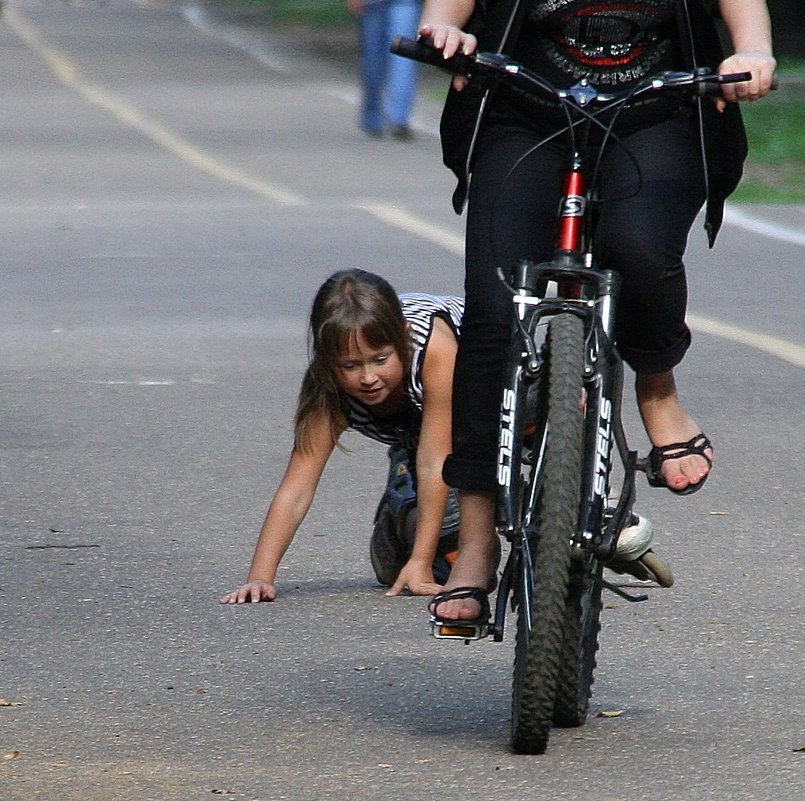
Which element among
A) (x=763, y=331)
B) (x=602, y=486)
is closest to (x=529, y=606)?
(x=602, y=486)

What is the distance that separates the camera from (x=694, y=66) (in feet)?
13.8

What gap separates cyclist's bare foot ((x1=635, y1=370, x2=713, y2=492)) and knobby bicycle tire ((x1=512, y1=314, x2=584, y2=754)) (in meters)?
0.62

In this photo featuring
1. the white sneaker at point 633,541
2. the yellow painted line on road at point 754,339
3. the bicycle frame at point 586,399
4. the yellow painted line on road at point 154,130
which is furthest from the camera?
the yellow painted line on road at point 154,130

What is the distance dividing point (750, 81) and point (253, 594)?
2.00 metres

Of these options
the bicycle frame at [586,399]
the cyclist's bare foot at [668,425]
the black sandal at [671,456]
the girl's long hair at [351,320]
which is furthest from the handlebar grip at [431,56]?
the girl's long hair at [351,320]

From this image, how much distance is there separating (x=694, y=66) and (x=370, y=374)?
124 centimetres

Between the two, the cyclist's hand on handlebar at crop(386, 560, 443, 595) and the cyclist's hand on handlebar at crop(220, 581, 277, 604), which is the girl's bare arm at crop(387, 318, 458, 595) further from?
the cyclist's hand on handlebar at crop(220, 581, 277, 604)

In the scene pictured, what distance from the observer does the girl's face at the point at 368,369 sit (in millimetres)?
5043

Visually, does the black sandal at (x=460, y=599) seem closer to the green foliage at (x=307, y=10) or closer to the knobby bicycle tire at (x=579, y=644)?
the knobby bicycle tire at (x=579, y=644)

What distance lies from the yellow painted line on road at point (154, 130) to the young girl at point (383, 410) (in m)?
9.14

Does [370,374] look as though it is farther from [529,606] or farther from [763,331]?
[763,331]

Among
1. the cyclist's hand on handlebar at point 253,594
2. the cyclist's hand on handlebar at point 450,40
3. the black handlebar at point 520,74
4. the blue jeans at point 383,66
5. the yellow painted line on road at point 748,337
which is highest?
the cyclist's hand on handlebar at point 450,40

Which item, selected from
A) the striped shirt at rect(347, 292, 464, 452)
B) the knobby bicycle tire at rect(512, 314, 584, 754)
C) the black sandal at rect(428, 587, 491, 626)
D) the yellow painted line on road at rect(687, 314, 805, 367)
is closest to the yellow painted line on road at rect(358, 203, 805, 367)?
the yellow painted line on road at rect(687, 314, 805, 367)

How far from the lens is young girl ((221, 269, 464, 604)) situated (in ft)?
16.5
